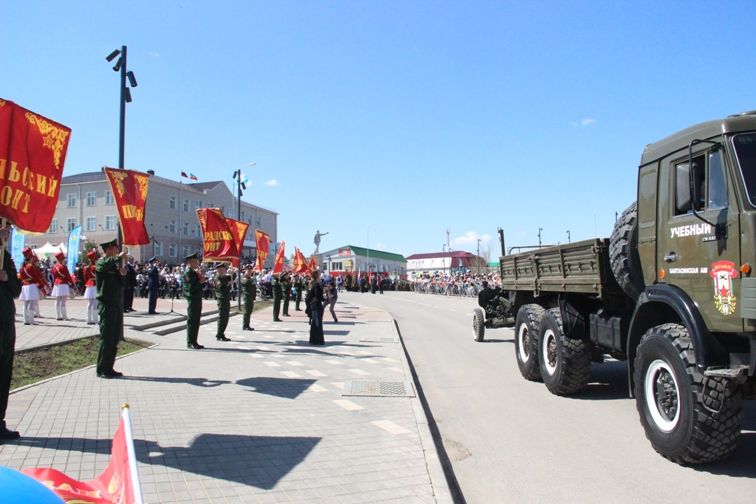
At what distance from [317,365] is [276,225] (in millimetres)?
91254

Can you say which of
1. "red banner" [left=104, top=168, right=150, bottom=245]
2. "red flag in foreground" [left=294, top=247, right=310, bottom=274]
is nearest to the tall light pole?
"red banner" [left=104, top=168, right=150, bottom=245]

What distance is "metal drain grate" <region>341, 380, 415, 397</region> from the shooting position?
7812 millimetres

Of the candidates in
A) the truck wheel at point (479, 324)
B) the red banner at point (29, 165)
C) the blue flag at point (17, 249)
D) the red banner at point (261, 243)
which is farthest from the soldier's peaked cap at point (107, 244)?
the red banner at point (261, 243)

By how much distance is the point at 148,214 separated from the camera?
217ft

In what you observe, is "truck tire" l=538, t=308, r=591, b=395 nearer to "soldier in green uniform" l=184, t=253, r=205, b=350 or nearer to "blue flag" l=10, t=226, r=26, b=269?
"soldier in green uniform" l=184, t=253, r=205, b=350

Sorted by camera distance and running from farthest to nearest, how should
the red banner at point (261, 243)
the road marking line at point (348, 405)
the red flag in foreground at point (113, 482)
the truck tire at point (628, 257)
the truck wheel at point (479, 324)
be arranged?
the red banner at point (261, 243) < the truck wheel at point (479, 324) < the road marking line at point (348, 405) < the truck tire at point (628, 257) < the red flag in foreground at point (113, 482)

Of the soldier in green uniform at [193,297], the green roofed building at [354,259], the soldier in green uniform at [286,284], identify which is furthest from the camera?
the green roofed building at [354,259]

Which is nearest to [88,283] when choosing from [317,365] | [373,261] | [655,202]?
[317,365]

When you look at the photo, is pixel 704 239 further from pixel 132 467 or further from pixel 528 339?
pixel 132 467

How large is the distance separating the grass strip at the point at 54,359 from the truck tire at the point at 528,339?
23.6ft

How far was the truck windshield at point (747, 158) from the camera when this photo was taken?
15.1 ft

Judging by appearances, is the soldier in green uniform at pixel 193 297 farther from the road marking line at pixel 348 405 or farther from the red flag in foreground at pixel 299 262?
the red flag in foreground at pixel 299 262

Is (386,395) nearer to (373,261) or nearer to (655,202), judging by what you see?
(655,202)

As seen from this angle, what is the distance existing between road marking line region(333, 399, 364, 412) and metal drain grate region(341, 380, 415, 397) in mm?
419
